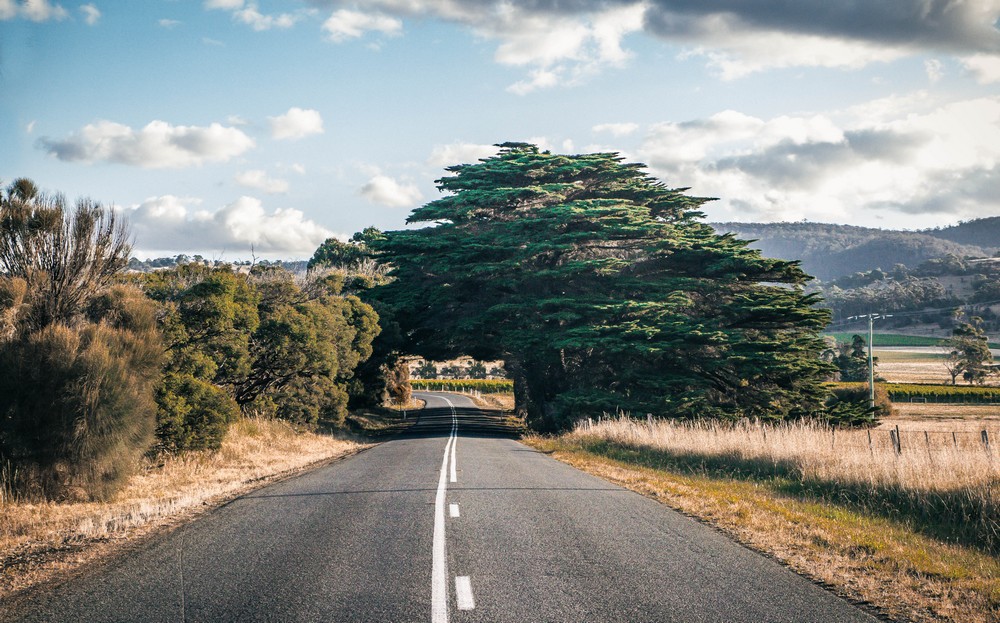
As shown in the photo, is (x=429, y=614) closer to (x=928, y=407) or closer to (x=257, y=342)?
(x=257, y=342)

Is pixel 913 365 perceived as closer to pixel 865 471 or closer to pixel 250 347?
pixel 250 347

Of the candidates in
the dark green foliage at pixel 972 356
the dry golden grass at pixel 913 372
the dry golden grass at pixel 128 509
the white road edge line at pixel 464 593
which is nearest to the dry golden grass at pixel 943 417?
the dark green foliage at pixel 972 356

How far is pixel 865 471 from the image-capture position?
13555 millimetres

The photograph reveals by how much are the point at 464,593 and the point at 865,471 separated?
32.8 feet

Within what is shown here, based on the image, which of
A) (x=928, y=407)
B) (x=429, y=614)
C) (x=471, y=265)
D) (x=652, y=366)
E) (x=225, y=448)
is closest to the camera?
(x=429, y=614)

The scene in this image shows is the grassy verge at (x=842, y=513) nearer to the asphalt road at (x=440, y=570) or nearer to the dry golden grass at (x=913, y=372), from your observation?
the asphalt road at (x=440, y=570)

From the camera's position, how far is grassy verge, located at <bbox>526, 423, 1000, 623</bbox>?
7156 mm

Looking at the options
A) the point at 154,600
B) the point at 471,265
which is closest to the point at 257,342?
the point at 471,265

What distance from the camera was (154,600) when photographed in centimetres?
642

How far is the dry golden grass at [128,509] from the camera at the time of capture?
8203mm

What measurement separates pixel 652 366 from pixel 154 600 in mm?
34474

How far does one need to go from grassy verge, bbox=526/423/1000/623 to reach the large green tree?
16364 millimetres

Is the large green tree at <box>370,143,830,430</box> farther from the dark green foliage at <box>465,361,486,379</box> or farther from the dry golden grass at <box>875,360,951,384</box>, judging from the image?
the dark green foliage at <box>465,361,486,379</box>

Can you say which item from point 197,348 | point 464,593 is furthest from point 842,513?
point 197,348
